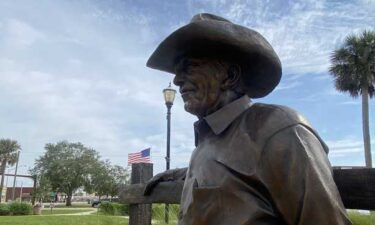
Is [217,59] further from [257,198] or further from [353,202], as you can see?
[353,202]

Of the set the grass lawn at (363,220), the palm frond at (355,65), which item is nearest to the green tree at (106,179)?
the palm frond at (355,65)

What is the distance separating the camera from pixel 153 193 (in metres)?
3.15

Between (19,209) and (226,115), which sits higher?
(226,115)

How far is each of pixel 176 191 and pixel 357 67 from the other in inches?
1072

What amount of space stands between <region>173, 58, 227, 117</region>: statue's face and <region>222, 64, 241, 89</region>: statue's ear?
2cm

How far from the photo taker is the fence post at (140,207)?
3953 millimetres

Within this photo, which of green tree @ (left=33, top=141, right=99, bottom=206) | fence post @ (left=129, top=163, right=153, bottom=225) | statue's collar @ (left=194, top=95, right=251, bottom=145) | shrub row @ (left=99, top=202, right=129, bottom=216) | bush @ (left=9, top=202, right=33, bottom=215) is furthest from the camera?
green tree @ (left=33, top=141, right=99, bottom=206)

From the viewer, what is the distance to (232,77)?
1772 millimetres

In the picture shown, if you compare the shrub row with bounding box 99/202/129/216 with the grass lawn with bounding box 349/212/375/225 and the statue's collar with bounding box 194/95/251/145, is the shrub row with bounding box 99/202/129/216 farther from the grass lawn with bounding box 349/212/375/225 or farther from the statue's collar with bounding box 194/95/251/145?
the statue's collar with bounding box 194/95/251/145

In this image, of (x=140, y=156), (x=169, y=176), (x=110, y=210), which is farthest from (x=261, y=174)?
(x=110, y=210)

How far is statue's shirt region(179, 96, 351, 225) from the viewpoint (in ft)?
4.25

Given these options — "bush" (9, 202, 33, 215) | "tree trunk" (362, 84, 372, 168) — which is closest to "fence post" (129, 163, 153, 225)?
"tree trunk" (362, 84, 372, 168)

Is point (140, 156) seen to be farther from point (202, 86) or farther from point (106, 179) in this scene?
point (106, 179)

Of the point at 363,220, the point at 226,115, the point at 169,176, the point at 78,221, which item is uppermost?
the point at 226,115
